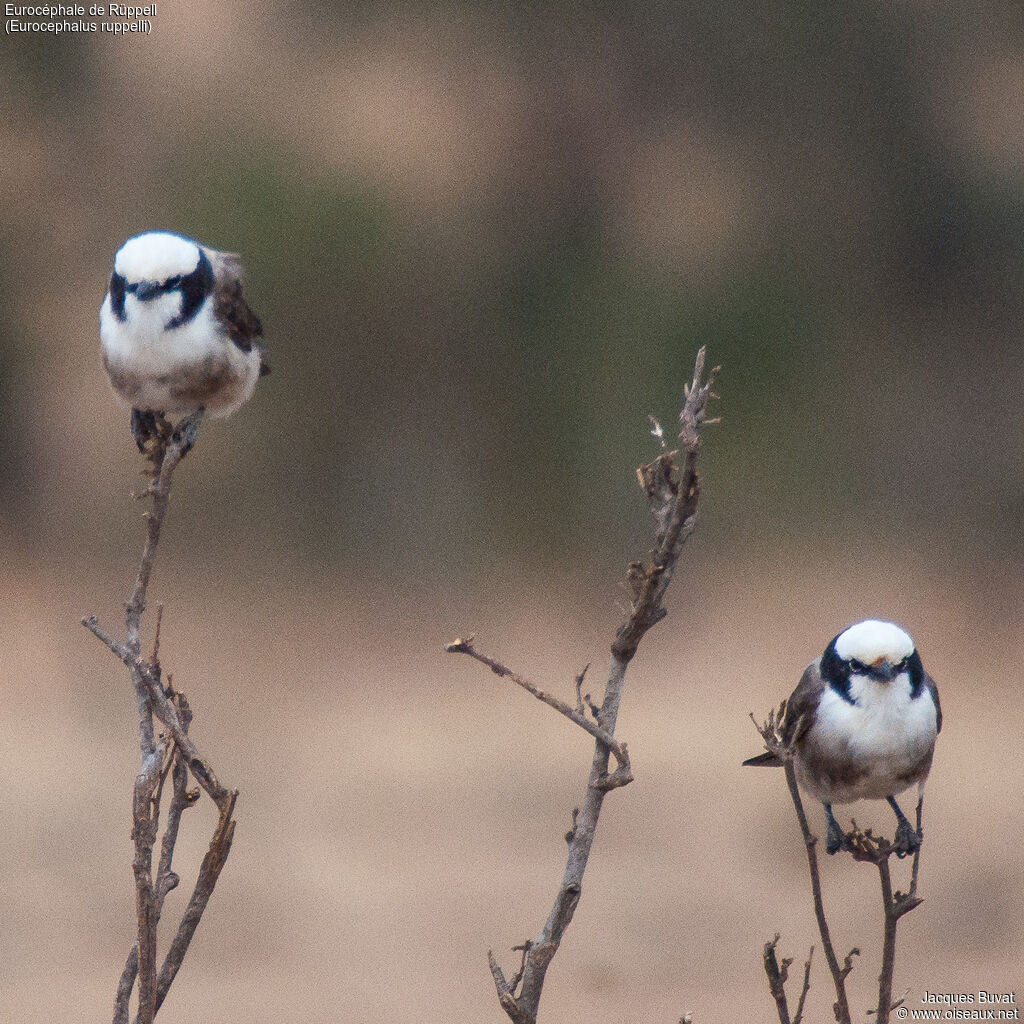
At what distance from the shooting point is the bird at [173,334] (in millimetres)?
4082

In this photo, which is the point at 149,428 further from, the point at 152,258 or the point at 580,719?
the point at 580,719

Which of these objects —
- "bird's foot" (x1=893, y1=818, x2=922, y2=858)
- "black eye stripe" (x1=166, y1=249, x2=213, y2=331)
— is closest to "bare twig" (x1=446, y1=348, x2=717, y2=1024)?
"bird's foot" (x1=893, y1=818, x2=922, y2=858)

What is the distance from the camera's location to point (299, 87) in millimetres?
11891

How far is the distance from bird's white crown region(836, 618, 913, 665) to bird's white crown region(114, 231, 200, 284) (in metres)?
2.07

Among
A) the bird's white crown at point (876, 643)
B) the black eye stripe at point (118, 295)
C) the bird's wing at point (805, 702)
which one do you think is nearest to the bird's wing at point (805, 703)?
the bird's wing at point (805, 702)

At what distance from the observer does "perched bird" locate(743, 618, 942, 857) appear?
13.0ft

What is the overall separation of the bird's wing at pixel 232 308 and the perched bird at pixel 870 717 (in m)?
1.91

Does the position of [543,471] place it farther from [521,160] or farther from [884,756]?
[884,756]

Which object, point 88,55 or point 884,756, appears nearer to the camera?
point 884,756

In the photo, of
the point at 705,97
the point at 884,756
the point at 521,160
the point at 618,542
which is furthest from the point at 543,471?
the point at 884,756

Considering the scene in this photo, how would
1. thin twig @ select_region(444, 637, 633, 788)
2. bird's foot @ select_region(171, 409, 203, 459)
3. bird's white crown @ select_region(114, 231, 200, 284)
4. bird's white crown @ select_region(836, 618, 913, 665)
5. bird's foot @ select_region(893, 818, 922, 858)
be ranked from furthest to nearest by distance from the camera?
bird's foot @ select_region(171, 409, 203, 459), bird's white crown @ select_region(114, 231, 200, 284), bird's white crown @ select_region(836, 618, 913, 665), bird's foot @ select_region(893, 818, 922, 858), thin twig @ select_region(444, 637, 633, 788)

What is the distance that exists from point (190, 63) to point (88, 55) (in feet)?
3.03

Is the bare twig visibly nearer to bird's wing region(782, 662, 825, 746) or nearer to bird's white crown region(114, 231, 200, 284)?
bird's wing region(782, 662, 825, 746)

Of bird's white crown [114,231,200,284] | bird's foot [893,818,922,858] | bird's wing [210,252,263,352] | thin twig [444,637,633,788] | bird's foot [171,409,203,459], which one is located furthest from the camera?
bird's wing [210,252,263,352]
